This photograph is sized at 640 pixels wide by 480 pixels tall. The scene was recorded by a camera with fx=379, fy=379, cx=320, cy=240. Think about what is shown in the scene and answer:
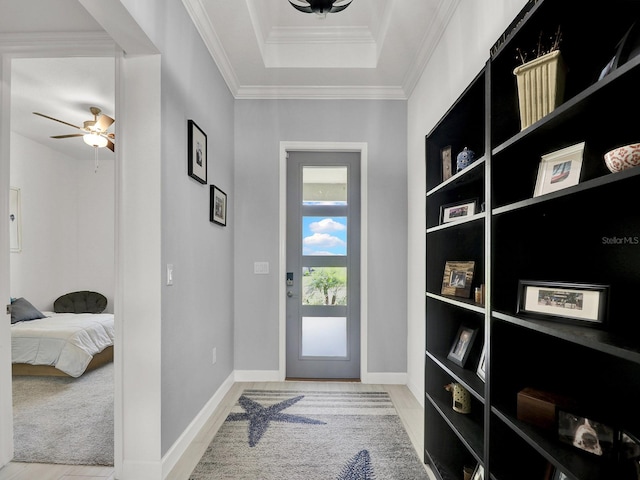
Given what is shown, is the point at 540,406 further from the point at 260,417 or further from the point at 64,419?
the point at 64,419

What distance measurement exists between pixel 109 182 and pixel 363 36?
4.61 metres

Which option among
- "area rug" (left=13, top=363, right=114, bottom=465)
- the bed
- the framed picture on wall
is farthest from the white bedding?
the framed picture on wall

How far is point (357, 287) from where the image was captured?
11.7 feet

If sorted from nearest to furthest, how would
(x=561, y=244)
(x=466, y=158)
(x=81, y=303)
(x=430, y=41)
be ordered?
(x=561, y=244) → (x=466, y=158) → (x=430, y=41) → (x=81, y=303)

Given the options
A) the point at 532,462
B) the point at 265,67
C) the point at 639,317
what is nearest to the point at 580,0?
the point at 639,317

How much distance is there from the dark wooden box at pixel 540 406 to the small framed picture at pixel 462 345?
1.68 feet

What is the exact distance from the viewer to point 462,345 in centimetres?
176

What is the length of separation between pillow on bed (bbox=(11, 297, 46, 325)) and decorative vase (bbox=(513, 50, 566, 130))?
201 inches

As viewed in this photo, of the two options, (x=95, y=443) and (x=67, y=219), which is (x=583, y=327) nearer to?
(x=95, y=443)

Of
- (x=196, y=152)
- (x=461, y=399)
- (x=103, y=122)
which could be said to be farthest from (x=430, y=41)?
(x=103, y=122)

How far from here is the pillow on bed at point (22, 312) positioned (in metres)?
4.18

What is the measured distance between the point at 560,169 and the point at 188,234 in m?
1.93

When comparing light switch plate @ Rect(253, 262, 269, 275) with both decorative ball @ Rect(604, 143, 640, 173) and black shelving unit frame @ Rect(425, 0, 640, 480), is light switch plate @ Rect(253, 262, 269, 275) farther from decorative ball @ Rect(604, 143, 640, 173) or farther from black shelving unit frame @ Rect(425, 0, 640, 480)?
decorative ball @ Rect(604, 143, 640, 173)

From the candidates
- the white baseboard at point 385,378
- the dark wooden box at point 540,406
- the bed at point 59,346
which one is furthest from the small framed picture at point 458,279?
the bed at point 59,346
